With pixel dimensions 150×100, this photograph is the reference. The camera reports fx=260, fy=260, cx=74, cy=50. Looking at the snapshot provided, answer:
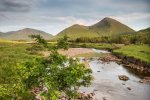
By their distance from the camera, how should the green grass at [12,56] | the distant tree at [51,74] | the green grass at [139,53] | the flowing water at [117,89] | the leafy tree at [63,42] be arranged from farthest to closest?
1. the green grass at [139,53]
2. the green grass at [12,56]
3. the flowing water at [117,89]
4. the leafy tree at [63,42]
5. the distant tree at [51,74]

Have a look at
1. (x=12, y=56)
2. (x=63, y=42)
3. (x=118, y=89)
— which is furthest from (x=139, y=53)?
(x=63, y=42)

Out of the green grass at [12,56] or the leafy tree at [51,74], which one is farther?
the green grass at [12,56]

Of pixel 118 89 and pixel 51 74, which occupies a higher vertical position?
pixel 51 74

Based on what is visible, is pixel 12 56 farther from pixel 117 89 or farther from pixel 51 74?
pixel 51 74

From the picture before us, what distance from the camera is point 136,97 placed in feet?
134

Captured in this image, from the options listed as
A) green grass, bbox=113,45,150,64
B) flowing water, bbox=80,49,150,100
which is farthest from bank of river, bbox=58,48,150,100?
green grass, bbox=113,45,150,64

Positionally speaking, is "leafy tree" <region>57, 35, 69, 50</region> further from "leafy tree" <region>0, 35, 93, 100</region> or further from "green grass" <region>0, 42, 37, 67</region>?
"green grass" <region>0, 42, 37, 67</region>

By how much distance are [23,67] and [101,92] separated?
→ 26525 millimetres

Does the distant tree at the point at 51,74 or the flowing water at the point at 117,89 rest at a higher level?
the distant tree at the point at 51,74

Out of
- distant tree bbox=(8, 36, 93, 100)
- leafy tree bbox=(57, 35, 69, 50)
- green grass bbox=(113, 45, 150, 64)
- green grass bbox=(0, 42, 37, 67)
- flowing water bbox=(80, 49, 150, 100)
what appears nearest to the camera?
distant tree bbox=(8, 36, 93, 100)

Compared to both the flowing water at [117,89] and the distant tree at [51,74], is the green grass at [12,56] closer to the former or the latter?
the flowing water at [117,89]

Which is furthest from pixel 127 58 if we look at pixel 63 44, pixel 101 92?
pixel 63 44

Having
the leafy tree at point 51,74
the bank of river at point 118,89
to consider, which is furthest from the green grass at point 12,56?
the leafy tree at point 51,74

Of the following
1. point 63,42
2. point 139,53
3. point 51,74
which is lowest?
point 139,53
